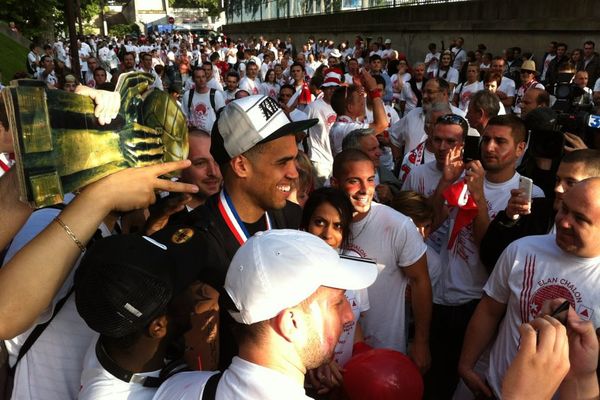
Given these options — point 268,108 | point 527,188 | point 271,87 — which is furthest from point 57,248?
point 271,87

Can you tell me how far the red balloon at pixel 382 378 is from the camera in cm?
223

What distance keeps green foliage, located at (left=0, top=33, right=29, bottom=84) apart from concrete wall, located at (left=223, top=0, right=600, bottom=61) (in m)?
15.0

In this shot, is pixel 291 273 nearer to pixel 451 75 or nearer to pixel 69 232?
pixel 69 232

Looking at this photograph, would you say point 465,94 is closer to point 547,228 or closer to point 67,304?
point 547,228

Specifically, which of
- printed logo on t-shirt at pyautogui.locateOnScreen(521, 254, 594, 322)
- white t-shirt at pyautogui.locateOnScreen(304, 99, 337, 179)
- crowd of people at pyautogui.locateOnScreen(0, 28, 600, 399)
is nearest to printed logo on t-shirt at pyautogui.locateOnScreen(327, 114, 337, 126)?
white t-shirt at pyautogui.locateOnScreen(304, 99, 337, 179)

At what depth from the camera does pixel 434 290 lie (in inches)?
148

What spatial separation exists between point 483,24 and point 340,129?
45.1 feet

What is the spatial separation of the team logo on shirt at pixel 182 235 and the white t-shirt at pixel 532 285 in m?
1.62

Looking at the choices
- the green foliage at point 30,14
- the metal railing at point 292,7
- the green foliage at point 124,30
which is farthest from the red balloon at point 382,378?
the green foliage at point 124,30

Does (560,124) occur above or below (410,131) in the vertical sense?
above

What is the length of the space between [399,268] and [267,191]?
4.21ft

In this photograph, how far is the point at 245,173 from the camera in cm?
225

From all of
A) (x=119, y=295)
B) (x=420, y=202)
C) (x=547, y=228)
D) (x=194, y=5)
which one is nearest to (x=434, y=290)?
Answer: (x=420, y=202)

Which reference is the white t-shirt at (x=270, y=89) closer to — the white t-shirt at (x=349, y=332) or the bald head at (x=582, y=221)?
the white t-shirt at (x=349, y=332)
